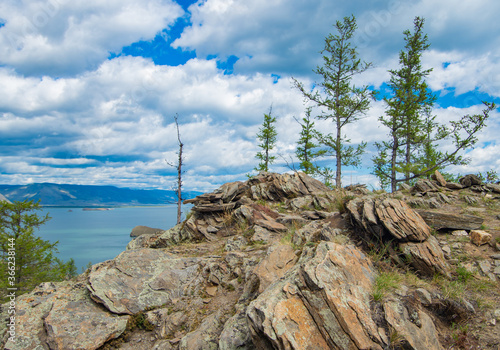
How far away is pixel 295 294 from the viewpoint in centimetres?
449

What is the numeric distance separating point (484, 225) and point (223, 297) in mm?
9291

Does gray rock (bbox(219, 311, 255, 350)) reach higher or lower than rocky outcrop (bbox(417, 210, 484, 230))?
lower

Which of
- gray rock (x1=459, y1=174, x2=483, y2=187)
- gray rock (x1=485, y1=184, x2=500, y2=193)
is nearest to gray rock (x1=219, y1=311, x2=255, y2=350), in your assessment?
gray rock (x1=485, y1=184, x2=500, y2=193)

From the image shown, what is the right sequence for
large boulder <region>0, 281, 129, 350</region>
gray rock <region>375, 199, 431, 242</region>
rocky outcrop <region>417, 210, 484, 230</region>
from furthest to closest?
rocky outcrop <region>417, 210, 484, 230</region>, gray rock <region>375, 199, 431, 242</region>, large boulder <region>0, 281, 129, 350</region>

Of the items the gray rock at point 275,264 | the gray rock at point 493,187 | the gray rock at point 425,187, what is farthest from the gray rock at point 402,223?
the gray rock at point 493,187

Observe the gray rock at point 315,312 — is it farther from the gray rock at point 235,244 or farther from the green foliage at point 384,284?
the gray rock at point 235,244

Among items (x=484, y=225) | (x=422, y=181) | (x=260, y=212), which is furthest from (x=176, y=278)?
(x=422, y=181)

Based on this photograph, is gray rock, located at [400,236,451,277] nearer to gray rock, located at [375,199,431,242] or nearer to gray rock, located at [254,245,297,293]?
gray rock, located at [375,199,431,242]

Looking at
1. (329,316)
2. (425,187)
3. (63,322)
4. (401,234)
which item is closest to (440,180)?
(425,187)

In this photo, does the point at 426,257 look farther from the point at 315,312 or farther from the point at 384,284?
the point at 315,312

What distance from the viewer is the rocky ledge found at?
417cm

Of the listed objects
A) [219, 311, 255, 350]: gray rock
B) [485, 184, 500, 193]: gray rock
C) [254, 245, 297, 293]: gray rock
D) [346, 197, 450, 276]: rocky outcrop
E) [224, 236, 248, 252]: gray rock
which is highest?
[485, 184, 500, 193]: gray rock

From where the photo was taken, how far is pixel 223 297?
6.95 m

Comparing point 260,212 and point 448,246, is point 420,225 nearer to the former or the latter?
point 448,246
